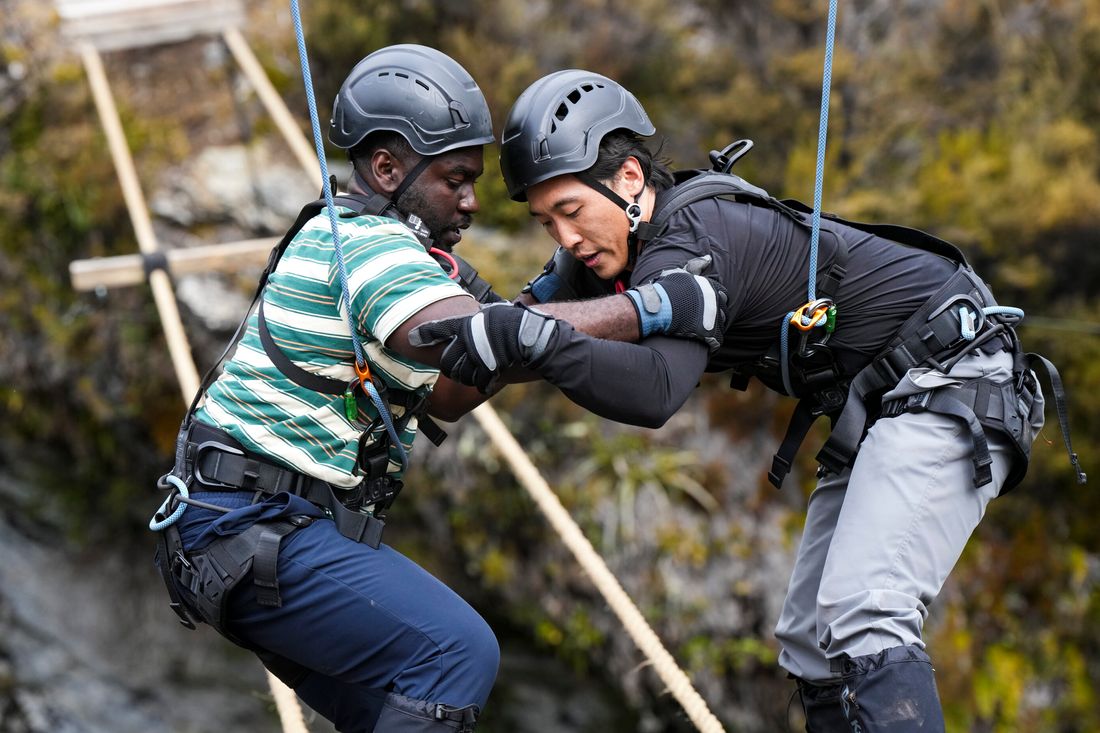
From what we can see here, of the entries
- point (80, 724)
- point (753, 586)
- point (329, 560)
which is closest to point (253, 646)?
point (329, 560)

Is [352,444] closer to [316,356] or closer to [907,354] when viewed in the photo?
[316,356]

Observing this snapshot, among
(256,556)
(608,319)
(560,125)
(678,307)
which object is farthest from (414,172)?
(256,556)

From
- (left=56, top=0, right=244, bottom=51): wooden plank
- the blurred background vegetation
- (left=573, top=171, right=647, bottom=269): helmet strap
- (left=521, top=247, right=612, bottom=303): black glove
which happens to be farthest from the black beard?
(left=56, top=0, right=244, bottom=51): wooden plank

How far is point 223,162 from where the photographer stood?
7.80 m

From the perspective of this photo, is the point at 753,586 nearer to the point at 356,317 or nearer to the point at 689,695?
the point at 689,695

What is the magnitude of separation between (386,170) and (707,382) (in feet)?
14.4

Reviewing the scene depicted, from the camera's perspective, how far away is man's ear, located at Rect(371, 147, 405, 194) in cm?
279

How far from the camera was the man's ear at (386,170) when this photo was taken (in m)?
2.79

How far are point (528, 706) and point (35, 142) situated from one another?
203 inches

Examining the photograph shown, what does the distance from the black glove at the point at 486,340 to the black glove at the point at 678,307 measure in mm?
253

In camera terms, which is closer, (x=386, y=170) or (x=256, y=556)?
(x=256, y=556)

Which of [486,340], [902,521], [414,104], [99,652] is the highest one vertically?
[414,104]

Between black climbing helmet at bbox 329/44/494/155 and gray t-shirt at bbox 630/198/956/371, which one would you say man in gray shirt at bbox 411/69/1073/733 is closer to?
gray t-shirt at bbox 630/198/956/371

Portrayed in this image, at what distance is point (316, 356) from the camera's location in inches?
102
